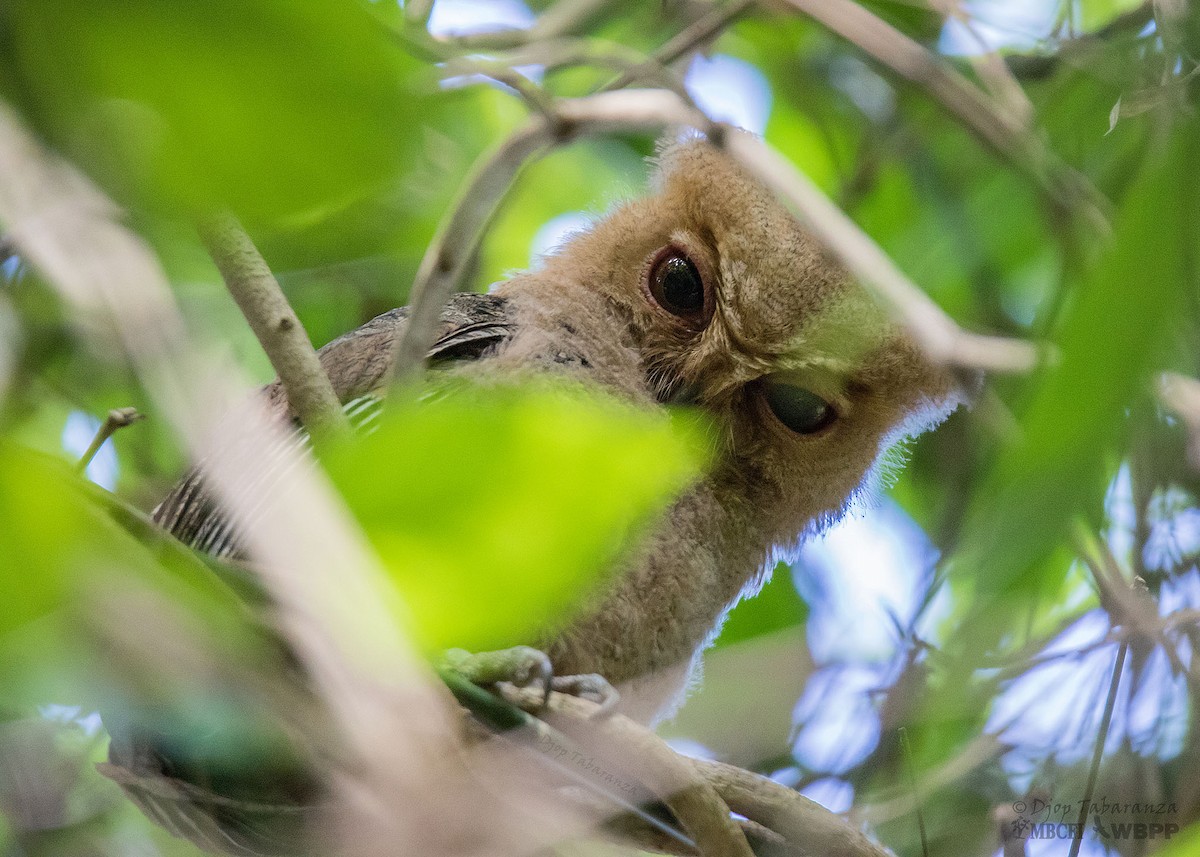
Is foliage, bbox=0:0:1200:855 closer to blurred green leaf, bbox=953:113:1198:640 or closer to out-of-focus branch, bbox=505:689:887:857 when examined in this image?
blurred green leaf, bbox=953:113:1198:640

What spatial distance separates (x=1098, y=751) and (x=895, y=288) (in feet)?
2.70

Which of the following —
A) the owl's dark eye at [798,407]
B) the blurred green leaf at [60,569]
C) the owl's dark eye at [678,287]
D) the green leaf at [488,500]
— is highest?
the green leaf at [488,500]

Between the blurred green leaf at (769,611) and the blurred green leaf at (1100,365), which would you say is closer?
the blurred green leaf at (1100,365)

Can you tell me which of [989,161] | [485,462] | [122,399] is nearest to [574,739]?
[485,462]

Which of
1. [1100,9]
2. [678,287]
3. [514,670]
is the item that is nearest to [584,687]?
[514,670]

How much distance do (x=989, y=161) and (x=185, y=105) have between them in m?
2.06

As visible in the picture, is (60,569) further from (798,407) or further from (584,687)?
(798,407)

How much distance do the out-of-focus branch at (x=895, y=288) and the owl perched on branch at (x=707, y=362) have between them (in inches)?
23.1

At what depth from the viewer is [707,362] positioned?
99.0 inches

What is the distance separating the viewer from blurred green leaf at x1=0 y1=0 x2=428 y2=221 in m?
0.79

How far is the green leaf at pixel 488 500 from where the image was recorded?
822 mm

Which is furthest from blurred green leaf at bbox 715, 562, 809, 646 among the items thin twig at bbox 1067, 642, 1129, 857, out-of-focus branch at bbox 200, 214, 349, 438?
out-of-focus branch at bbox 200, 214, 349, 438

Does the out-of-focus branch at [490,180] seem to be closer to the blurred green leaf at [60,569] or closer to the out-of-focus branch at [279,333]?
the out-of-focus branch at [279,333]

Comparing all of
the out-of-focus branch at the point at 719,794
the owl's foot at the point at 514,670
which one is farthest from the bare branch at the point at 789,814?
the owl's foot at the point at 514,670
